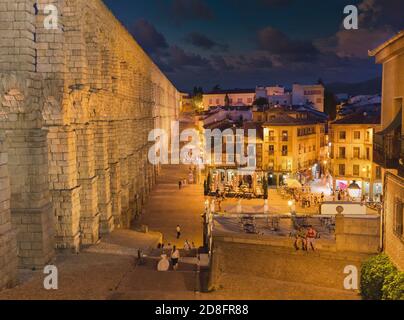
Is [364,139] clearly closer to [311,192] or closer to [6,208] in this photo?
[311,192]

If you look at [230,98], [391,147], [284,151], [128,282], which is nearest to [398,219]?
[391,147]

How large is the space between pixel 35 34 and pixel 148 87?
94.0ft

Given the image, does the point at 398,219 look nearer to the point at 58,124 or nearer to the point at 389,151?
the point at 389,151

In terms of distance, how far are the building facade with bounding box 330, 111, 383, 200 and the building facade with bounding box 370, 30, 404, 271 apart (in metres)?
24.4

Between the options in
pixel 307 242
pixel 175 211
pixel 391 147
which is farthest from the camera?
pixel 175 211

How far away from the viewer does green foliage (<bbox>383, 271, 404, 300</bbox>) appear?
1336cm

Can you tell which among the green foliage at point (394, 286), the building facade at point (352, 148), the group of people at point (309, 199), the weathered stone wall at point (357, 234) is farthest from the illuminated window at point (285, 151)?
the green foliage at point (394, 286)

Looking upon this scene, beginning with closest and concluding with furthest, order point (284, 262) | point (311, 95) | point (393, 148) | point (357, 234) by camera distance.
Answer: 1. point (393, 148)
2. point (357, 234)
3. point (284, 262)
4. point (311, 95)

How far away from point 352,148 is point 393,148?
1150 inches

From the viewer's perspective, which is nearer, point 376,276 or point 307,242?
point 376,276

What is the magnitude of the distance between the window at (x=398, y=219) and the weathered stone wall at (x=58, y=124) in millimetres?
11578

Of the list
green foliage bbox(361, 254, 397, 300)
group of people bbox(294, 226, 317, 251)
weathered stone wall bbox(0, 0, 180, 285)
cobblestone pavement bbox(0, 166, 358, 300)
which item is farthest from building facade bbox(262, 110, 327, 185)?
green foliage bbox(361, 254, 397, 300)

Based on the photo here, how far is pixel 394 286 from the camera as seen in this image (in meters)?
13.9

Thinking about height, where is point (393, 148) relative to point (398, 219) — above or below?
above
